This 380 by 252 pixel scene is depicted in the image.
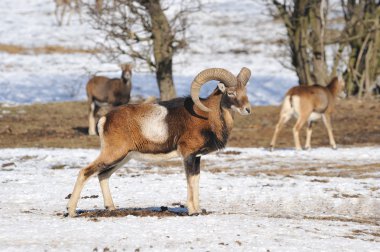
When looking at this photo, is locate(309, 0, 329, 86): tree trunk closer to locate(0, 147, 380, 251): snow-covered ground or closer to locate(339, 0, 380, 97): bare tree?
locate(339, 0, 380, 97): bare tree

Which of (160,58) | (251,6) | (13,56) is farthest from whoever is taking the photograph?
(251,6)

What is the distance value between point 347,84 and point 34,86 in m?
16.3

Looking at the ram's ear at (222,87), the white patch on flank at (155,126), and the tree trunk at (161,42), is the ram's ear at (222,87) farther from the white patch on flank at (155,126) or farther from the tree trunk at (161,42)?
the tree trunk at (161,42)

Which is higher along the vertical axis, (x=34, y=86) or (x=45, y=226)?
(x=45, y=226)

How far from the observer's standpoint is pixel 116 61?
44.2 m

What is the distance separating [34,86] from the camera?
41.8 metres

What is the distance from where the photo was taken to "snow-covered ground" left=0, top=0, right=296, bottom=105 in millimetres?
41312

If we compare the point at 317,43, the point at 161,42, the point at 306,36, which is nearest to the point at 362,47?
the point at 306,36

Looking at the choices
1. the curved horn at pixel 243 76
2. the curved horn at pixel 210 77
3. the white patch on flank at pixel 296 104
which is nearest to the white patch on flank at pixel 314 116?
the white patch on flank at pixel 296 104

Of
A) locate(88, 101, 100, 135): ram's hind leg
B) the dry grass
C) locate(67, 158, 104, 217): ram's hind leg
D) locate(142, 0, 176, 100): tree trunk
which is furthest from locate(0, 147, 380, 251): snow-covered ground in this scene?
the dry grass

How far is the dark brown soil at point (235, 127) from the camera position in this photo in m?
24.3

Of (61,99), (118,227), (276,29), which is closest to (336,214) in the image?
(118,227)

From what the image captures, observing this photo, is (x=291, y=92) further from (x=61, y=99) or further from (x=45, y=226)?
(x=61, y=99)

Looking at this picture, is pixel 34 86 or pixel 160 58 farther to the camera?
pixel 34 86
